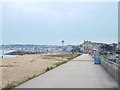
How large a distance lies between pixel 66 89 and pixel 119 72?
2.70m

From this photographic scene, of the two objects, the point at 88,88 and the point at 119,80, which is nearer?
the point at 88,88

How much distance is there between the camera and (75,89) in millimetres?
9336

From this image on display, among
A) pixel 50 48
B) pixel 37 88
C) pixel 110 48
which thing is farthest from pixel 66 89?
pixel 50 48

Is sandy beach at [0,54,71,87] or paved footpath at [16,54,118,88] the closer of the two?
paved footpath at [16,54,118,88]

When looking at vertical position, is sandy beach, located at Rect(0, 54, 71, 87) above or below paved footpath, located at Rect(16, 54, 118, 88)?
below

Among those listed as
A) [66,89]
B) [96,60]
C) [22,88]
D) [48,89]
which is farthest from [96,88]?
[96,60]

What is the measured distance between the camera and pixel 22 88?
9.52m

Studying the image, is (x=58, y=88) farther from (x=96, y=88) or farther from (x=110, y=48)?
(x=110, y=48)

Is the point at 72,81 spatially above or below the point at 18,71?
above

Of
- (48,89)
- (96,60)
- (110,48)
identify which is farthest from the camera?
(110,48)

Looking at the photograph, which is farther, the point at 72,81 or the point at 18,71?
the point at 18,71

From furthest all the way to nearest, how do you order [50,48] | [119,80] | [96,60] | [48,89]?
[50,48] → [96,60] → [119,80] → [48,89]

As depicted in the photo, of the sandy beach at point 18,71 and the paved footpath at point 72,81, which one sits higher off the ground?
the paved footpath at point 72,81

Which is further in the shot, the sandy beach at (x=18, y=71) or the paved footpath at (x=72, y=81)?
the sandy beach at (x=18, y=71)
